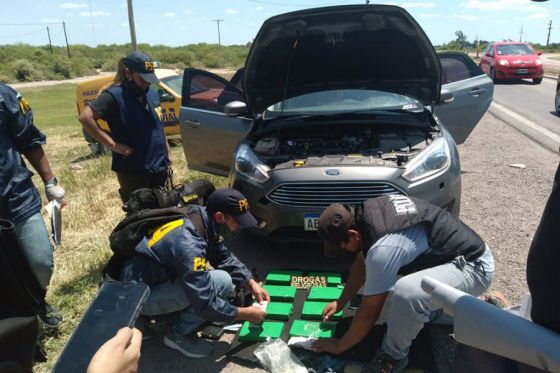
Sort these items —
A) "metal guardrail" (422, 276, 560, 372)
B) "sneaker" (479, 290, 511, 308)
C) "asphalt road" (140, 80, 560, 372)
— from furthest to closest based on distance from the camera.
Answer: "sneaker" (479, 290, 511, 308) → "asphalt road" (140, 80, 560, 372) → "metal guardrail" (422, 276, 560, 372)

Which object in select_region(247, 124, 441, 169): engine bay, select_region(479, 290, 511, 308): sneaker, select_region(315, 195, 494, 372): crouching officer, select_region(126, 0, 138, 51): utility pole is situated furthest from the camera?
select_region(126, 0, 138, 51): utility pole

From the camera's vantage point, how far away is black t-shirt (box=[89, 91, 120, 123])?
10.9 ft

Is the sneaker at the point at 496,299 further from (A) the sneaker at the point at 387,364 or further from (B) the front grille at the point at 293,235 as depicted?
(B) the front grille at the point at 293,235

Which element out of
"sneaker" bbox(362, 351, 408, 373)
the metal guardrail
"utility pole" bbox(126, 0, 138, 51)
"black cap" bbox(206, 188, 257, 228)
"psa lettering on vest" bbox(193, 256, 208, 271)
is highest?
"utility pole" bbox(126, 0, 138, 51)

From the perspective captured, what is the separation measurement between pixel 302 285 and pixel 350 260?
0.63 m

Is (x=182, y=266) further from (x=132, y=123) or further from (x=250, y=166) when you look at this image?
(x=132, y=123)

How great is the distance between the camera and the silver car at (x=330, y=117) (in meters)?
3.36

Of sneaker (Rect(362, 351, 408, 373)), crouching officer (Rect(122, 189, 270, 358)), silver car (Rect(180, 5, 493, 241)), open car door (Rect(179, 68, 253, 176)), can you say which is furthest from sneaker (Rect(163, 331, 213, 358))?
open car door (Rect(179, 68, 253, 176))

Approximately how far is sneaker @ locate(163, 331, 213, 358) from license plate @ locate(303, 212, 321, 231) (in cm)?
113

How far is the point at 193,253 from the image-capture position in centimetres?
246

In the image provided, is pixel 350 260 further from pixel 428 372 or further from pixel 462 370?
pixel 462 370

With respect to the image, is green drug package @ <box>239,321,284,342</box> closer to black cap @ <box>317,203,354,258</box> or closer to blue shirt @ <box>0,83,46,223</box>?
black cap @ <box>317,203,354,258</box>

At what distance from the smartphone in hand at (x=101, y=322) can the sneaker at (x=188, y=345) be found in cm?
149

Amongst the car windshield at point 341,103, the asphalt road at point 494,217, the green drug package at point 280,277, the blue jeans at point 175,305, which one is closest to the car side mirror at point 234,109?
the car windshield at point 341,103
